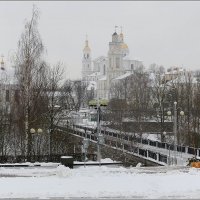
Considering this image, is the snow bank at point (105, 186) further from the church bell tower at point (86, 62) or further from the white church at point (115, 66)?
the church bell tower at point (86, 62)

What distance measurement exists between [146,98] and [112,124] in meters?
22.4

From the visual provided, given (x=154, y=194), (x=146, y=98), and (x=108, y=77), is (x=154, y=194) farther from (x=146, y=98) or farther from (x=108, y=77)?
(x=108, y=77)

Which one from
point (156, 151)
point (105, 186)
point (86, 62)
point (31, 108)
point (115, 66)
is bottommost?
point (156, 151)

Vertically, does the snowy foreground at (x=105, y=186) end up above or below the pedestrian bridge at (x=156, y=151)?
above

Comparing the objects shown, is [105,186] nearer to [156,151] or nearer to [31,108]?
[31,108]

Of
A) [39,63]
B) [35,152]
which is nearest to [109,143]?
[35,152]

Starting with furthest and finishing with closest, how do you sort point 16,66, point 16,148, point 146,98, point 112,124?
1. point 146,98
2. point 112,124
3. point 16,148
4. point 16,66

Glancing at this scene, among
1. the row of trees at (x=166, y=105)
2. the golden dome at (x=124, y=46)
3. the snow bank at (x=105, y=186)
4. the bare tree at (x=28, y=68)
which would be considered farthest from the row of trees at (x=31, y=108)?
the golden dome at (x=124, y=46)

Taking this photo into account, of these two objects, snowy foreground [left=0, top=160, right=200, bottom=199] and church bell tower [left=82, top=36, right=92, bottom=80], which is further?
church bell tower [left=82, top=36, right=92, bottom=80]

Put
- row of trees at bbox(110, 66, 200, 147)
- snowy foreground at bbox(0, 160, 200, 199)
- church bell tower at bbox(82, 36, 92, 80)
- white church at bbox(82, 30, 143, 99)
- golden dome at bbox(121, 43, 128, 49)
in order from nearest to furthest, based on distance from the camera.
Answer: snowy foreground at bbox(0, 160, 200, 199), row of trees at bbox(110, 66, 200, 147), white church at bbox(82, 30, 143, 99), golden dome at bbox(121, 43, 128, 49), church bell tower at bbox(82, 36, 92, 80)

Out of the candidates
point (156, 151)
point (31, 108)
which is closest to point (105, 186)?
point (31, 108)

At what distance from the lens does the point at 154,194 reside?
42.3ft

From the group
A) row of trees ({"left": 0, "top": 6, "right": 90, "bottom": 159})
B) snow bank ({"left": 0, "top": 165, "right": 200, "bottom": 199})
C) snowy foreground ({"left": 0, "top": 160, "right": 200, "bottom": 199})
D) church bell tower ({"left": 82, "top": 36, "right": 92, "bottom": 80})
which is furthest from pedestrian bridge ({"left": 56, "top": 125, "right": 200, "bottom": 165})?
church bell tower ({"left": 82, "top": 36, "right": 92, "bottom": 80})

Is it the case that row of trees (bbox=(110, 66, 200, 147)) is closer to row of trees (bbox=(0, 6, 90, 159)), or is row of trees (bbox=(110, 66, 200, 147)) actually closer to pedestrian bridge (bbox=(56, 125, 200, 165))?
pedestrian bridge (bbox=(56, 125, 200, 165))
